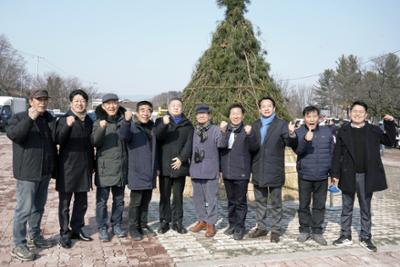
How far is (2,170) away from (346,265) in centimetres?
1015

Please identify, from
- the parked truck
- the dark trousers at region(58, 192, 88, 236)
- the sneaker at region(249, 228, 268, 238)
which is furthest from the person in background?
the parked truck

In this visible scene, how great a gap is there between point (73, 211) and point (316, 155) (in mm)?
3216

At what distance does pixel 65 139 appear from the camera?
4746 mm

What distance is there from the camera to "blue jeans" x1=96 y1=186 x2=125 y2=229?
203 inches

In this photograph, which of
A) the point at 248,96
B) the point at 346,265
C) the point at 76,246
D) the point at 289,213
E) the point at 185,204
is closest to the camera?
the point at 346,265

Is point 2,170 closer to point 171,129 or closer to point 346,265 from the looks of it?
point 171,129

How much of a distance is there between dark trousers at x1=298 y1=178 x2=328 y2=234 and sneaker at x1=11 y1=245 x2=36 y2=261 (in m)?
3.39

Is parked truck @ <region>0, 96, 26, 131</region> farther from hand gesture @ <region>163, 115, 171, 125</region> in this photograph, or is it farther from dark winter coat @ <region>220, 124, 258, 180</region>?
dark winter coat @ <region>220, 124, 258, 180</region>

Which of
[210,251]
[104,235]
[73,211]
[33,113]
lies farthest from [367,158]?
[33,113]

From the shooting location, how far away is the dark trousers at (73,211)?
4.94 metres

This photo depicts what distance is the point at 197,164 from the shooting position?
5.47 meters

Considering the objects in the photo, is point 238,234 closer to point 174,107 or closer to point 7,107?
point 174,107

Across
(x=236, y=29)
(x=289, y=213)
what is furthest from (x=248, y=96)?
(x=289, y=213)

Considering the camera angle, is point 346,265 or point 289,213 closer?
point 346,265
